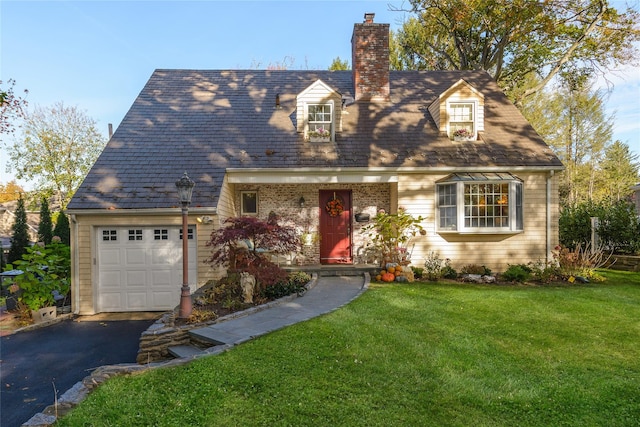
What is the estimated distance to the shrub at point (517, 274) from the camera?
29.5ft

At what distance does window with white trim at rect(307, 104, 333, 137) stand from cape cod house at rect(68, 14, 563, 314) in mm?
45

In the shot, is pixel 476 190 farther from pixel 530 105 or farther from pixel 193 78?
pixel 530 105

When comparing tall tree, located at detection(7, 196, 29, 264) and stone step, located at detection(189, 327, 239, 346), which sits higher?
tall tree, located at detection(7, 196, 29, 264)

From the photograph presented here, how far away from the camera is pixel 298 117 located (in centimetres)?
1071

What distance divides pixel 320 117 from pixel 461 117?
4540mm

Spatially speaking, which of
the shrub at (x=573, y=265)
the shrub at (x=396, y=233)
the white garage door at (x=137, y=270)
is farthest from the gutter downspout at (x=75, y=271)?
the shrub at (x=573, y=265)

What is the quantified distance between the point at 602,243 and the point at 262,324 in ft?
41.8

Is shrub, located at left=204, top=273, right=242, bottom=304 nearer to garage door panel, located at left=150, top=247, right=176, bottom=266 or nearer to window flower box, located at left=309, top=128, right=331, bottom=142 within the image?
garage door panel, located at left=150, top=247, right=176, bottom=266

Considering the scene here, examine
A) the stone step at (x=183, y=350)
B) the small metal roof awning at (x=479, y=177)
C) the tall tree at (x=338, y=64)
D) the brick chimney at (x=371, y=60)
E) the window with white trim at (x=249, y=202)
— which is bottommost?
the stone step at (x=183, y=350)

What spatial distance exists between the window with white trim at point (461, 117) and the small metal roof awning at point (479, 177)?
1592 mm

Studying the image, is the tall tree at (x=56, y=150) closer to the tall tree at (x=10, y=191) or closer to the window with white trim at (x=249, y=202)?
the tall tree at (x=10, y=191)

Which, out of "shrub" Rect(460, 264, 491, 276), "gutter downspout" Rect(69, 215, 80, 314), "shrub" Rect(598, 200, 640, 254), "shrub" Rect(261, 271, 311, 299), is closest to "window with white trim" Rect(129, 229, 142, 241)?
"gutter downspout" Rect(69, 215, 80, 314)

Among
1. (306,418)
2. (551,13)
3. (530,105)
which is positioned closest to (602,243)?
(551,13)

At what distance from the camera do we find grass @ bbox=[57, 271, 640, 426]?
9.95ft
